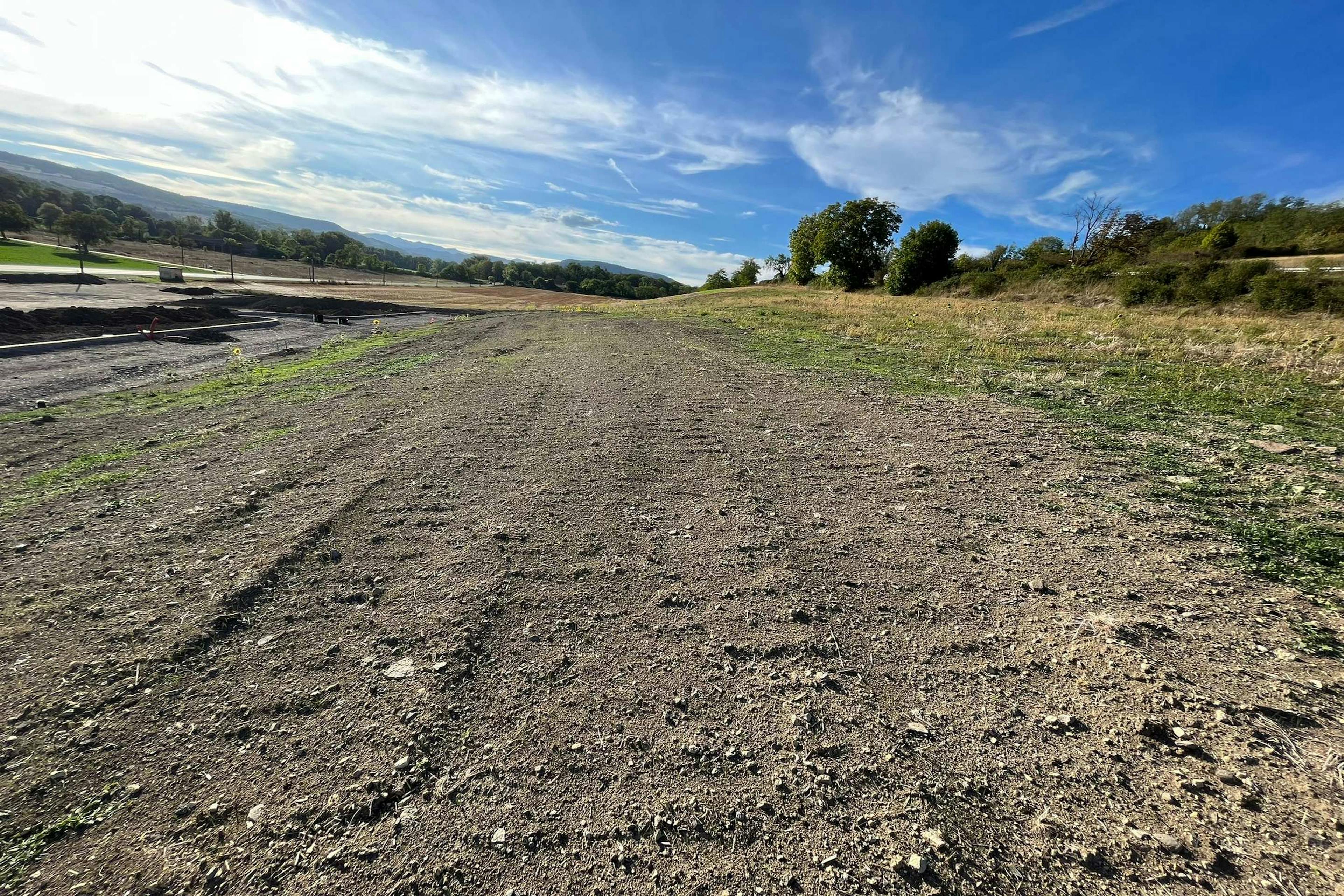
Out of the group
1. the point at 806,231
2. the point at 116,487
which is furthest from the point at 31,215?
the point at 116,487

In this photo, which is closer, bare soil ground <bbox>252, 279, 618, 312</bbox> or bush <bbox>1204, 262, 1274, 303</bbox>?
bush <bbox>1204, 262, 1274, 303</bbox>

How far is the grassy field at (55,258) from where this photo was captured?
4616cm

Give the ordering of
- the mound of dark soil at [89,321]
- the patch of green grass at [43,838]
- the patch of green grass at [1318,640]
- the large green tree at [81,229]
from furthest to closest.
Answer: the large green tree at [81,229]
the mound of dark soil at [89,321]
the patch of green grass at [1318,640]
the patch of green grass at [43,838]

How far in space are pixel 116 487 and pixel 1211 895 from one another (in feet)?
27.0

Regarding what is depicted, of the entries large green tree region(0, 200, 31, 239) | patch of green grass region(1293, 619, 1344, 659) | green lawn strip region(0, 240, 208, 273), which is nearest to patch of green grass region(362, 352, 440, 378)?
patch of green grass region(1293, 619, 1344, 659)

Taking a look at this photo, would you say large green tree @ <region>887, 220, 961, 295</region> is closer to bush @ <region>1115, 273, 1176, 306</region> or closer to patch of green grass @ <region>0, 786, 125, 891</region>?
bush @ <region>1115, 273, 1176, 306</region>

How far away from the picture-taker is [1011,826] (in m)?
1.91

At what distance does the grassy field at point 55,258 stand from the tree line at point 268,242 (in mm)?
10640

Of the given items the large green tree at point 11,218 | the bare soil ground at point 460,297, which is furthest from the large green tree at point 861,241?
the large green tree at point 11,218

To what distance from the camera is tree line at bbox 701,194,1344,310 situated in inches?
749

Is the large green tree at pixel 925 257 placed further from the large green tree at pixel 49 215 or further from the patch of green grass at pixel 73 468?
the large green tree at pixel 49 215

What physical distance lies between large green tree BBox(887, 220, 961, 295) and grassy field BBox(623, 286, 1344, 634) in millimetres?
20607

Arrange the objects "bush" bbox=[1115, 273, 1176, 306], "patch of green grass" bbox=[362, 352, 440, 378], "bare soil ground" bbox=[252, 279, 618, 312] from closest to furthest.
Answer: "patch of green grass" bbox=[362, 352, 440, 378] → "bush" bbox=[1115, 273, 1176, 306] → "bare soil ground" bbox=[252, 279, 618, 312]

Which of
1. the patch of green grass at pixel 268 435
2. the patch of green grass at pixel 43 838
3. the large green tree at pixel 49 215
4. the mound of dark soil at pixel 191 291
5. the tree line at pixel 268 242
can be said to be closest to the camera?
the patch of green grass at pixel 43 838
